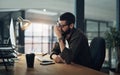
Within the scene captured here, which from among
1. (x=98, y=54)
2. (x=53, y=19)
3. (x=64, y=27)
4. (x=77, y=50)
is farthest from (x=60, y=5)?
(x=77, y=50)

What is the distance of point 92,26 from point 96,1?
85.4 inches

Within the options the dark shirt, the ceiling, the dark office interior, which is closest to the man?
the dark shirt

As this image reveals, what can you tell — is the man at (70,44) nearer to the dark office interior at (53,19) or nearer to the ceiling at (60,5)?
the dark office interior at (53,19)

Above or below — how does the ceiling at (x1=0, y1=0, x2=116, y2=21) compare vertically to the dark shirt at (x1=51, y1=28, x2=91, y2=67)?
above

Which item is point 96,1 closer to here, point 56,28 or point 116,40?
point 116,40

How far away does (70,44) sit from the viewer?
225 cm

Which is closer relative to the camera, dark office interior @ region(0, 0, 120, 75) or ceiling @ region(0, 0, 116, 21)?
dark office interior @ region(0, 0, 120, 75)

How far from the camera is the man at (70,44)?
6.95 ft

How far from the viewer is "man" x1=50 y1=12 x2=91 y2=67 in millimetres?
2117

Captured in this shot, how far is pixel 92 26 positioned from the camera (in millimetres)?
8289

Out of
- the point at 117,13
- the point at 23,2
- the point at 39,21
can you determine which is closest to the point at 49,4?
the point at 23,2

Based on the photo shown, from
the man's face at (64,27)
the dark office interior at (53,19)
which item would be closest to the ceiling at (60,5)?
the dark office interior at (53,19)

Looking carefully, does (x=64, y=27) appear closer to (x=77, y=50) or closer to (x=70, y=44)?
(x=70, y=44)

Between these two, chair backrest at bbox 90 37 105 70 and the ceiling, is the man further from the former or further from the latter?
the ceiling
